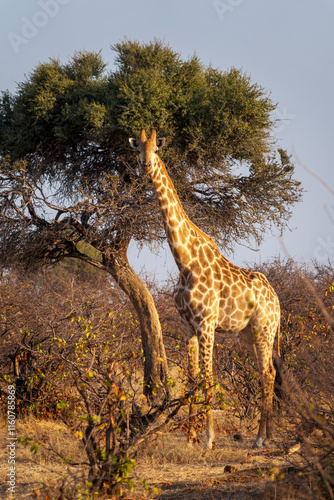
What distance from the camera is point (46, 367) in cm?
937

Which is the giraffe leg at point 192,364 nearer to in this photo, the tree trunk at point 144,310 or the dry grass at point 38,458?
the dry grass at point 38,458

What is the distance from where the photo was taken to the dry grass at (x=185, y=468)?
561cm

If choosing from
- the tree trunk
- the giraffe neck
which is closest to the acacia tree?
the tree trunk

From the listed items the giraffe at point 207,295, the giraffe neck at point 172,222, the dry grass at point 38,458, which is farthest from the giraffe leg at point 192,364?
the dry grass at point 38,458

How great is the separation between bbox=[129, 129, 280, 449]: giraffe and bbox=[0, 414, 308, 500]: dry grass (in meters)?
0.49

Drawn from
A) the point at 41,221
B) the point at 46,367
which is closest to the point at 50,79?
the point at 41,221

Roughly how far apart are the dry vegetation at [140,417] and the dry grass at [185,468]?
0.7 inches

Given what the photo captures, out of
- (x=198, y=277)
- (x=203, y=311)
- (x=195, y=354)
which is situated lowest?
(x=195, y=354)

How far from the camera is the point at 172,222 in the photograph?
27.1 ft

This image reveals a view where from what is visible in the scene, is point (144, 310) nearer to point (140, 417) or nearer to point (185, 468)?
point (140, 417)

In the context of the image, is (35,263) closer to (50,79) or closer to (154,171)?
(50,79)

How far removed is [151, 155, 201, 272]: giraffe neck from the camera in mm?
8180

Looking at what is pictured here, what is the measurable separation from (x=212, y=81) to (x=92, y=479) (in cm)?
1106

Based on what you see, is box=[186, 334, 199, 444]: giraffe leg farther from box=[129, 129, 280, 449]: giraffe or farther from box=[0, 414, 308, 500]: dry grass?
box=[0, 414, 308, 500]: dry grass
